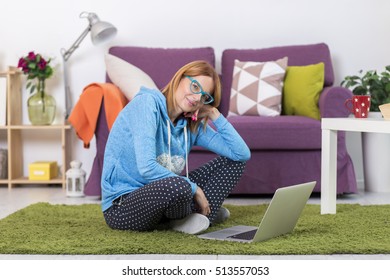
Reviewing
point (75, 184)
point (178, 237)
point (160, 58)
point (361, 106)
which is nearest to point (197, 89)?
point (178, 237)

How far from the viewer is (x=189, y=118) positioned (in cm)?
268

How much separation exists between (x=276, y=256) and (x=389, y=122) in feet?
2.65

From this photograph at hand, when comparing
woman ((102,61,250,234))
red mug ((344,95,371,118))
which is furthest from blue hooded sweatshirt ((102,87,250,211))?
red mug ((344,95,371,118))

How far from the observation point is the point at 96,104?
3.71m

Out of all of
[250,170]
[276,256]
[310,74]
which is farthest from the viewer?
[310,74]

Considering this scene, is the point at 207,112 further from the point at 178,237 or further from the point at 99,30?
the point at 99,30

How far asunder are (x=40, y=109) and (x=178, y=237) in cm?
→ 216

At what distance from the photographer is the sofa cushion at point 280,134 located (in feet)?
12.0

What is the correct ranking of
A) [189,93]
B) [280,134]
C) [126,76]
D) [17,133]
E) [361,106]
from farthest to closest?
[17,133], [126,76], [280,134], [361,106], [189,93]

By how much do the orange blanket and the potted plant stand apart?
145 centimetres

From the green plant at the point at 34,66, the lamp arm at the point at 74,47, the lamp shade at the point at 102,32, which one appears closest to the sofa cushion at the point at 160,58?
the lamp shade at the point at 102,32

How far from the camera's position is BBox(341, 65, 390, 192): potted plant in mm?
4039

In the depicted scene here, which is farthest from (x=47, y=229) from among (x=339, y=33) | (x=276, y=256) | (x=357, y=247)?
(x=339, y=33)

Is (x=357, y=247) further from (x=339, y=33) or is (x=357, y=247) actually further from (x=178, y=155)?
(x=339, y=33)
